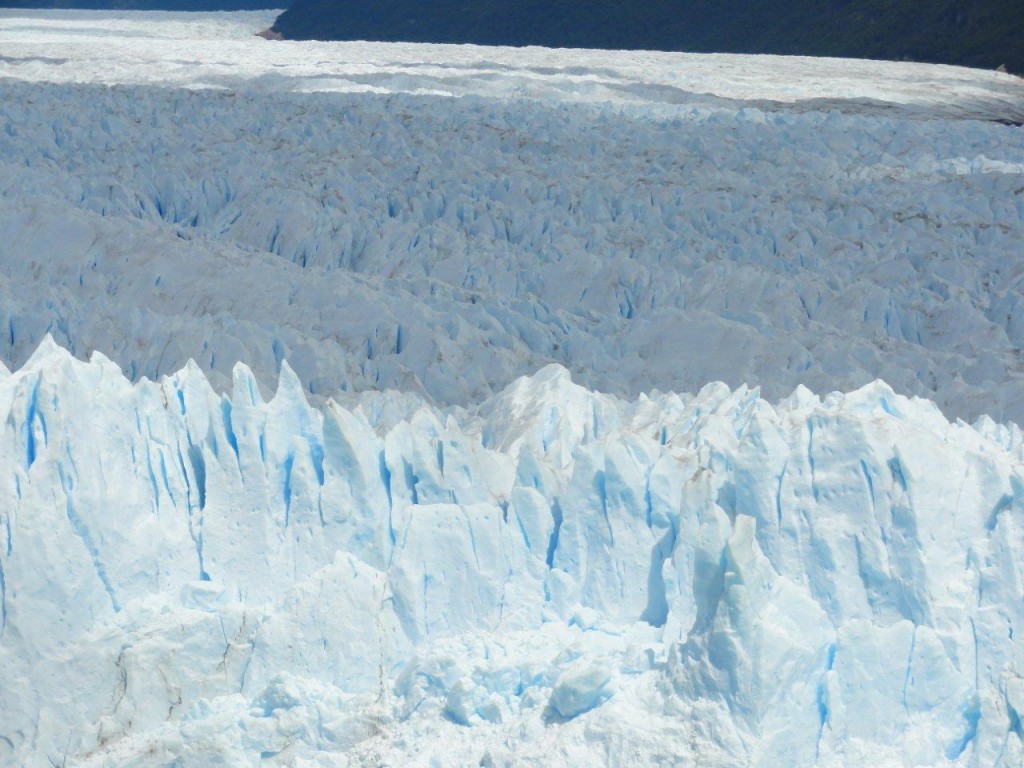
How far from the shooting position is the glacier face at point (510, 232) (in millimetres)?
5820

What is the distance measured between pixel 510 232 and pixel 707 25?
19530 millimetres

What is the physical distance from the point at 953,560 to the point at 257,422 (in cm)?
217

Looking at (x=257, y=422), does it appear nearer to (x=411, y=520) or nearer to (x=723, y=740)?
(x=411, y=520)

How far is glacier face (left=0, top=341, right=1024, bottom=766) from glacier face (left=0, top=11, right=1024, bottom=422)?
1.14 metres

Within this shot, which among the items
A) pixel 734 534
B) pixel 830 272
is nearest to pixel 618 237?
pixel 830 272

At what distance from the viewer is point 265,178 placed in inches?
369

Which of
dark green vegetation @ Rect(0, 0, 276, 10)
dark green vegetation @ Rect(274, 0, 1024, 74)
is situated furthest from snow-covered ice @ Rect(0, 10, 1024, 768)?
dark green vegetation @ Rect(0, 0, 276, 10)

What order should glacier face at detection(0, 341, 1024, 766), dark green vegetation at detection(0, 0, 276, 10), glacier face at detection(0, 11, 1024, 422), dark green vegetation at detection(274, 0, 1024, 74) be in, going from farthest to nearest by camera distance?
dark green vegetation at detection(0, 0, 276, 10), dark green vegetation at detection(274, 0, 1024, 74), glacier face at detection(0, 11, 1024, 422), glacier face at detection(0, 341, 1024, 766)

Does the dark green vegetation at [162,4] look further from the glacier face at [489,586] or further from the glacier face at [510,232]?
the glacier face at [489,586]

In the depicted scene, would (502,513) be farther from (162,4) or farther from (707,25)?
(162,4)

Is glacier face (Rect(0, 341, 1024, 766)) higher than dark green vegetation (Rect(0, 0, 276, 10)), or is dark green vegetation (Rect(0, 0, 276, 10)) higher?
dark green vegetation (Rect(0, 0, 276, 10))

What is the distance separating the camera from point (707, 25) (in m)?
26.6

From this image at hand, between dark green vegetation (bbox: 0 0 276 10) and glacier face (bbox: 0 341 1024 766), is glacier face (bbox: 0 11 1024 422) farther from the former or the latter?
dark green vegetation (bbox: 0 0 276 10)

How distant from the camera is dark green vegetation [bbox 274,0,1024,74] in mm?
22203
